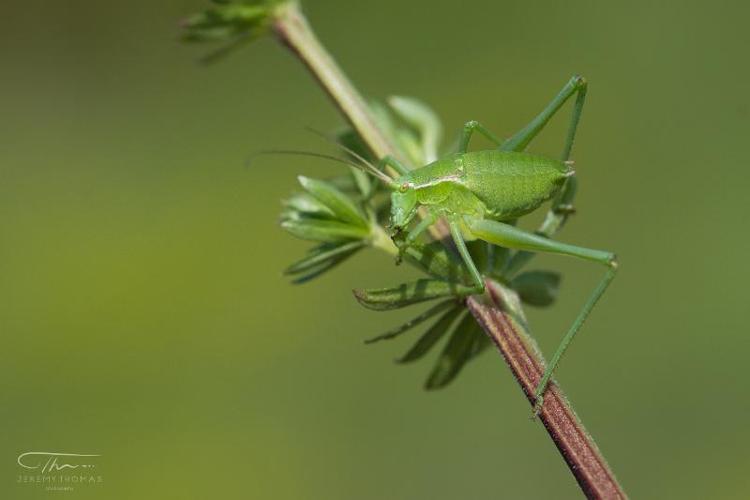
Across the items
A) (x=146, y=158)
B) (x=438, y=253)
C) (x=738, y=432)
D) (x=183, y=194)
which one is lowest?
(x=738, y=432)

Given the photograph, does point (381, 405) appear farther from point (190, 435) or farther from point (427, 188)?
point (427, 188)

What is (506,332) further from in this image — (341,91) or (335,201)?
(341,91)

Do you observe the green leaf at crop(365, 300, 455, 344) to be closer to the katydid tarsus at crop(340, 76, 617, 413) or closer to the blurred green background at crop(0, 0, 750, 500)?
the katydid tarsus at crop(340, 76, 617, 413)

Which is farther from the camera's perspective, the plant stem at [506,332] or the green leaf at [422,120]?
the green leaf at [422,120]

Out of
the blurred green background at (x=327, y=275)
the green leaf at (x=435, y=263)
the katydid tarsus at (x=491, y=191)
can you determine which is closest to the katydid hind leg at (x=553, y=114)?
the katydid tarsus at (x=491, y=191)

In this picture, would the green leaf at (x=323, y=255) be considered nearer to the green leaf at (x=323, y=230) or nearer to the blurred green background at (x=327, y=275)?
the green leaf at (x=323, y=230)

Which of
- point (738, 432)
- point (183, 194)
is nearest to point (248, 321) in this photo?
point (183, 194)
